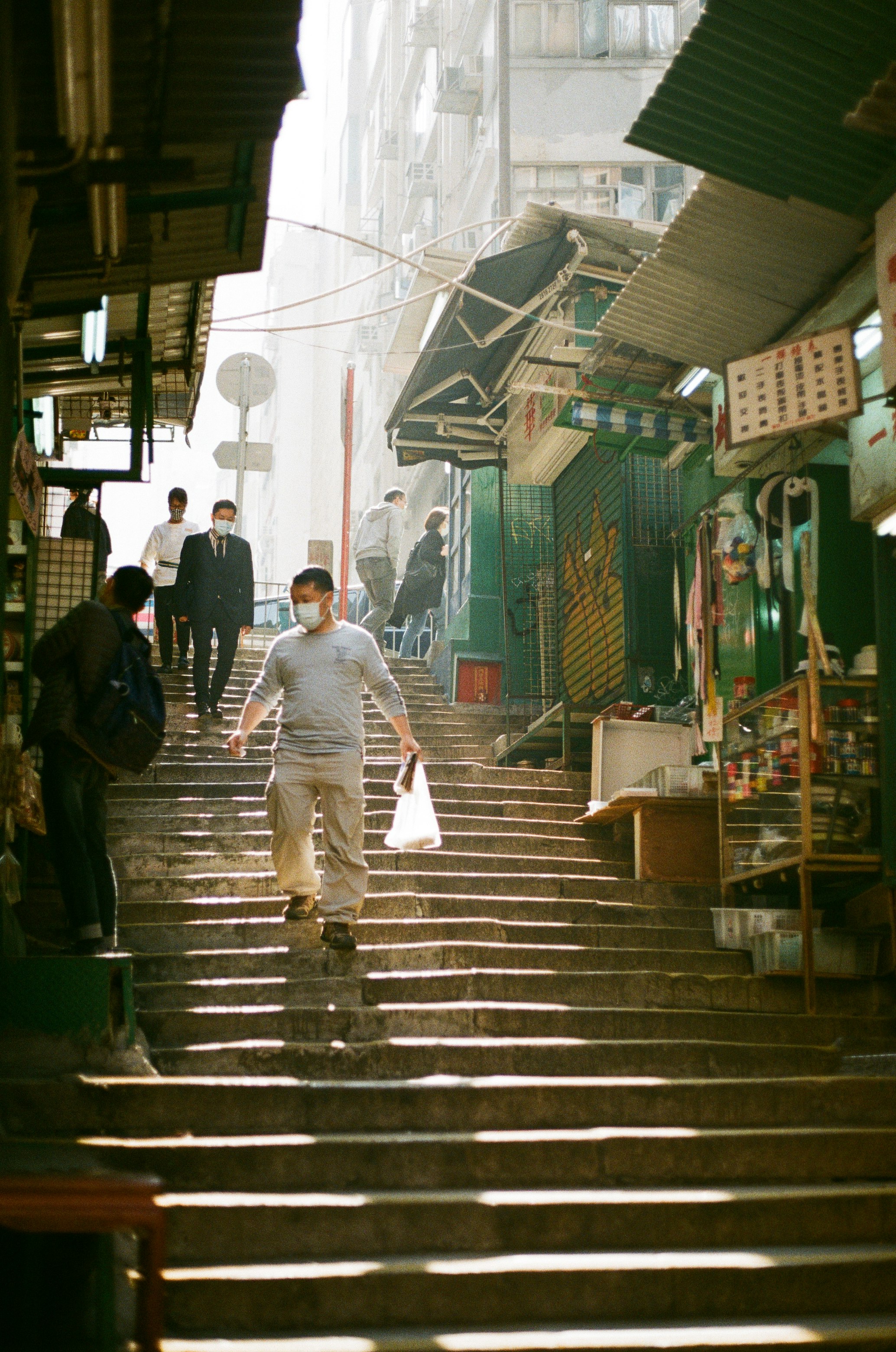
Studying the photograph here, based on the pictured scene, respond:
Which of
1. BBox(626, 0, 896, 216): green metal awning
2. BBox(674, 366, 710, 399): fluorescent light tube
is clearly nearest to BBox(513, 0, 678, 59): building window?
BBox(674, 366, 710, 399): fluorescent light tube

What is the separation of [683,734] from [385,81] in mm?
39093

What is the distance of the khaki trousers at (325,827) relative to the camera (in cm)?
748

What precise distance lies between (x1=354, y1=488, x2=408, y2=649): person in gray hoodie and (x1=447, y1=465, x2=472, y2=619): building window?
39.1 inches

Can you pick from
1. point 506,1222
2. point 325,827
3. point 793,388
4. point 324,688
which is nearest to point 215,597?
point 324,688

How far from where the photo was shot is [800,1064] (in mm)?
6484

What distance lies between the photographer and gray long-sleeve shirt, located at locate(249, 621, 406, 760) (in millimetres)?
7750

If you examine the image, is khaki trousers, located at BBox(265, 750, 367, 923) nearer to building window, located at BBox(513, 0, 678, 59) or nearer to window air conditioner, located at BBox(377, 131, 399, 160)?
building window, located at BBox(513, 0, 678, 59)

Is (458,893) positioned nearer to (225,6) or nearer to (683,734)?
(683,734)

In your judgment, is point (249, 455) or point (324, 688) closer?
point (324, 688)

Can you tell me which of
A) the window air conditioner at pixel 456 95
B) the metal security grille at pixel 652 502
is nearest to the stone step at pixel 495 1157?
the metal security grille at pixel 652 502

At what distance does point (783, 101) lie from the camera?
7.16 m

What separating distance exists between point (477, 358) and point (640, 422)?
3.81 metres

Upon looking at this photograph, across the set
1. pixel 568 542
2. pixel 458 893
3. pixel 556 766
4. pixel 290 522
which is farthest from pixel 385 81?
pixel 458 893

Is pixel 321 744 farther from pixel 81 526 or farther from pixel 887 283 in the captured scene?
pixel 81 526
